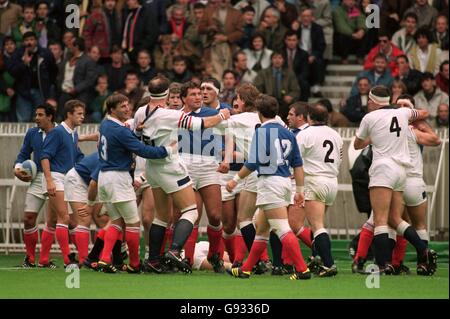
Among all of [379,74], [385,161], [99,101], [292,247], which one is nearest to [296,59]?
[379,74]

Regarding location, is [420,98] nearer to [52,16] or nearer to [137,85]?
[137,85]

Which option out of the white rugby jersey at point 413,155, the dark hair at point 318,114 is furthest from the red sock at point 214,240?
the white rugby jersey at point 413,155

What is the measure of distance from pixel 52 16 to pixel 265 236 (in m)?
11.3

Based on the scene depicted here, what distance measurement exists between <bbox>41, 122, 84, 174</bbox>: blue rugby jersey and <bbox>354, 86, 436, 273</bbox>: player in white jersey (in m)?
3.78

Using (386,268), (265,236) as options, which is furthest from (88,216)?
(386,268)

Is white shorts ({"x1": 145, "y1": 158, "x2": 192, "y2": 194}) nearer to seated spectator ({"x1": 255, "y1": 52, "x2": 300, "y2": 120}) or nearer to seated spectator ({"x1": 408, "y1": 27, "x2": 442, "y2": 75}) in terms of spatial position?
seated spectator ({"x1": 255, "y1": 52, "x2": 300, "y2": 120})

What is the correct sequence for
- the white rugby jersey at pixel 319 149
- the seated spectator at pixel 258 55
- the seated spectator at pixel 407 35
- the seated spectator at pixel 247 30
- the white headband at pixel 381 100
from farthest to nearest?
1. the seated spectator at pixel 247 30
2. the seated spectator at pixel 258 55
3. the seated spectator at pixel 407 35
4. the white rugby jersey at pixel 319 149
5. the white headband at pixel 381 100

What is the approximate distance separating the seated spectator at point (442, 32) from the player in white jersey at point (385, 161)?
804 cm

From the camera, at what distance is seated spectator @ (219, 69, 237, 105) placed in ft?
71.5

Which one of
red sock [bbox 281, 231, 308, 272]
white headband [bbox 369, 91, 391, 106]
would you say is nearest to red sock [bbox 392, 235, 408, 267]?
white headband [bbox 369, 91, 391, 106]

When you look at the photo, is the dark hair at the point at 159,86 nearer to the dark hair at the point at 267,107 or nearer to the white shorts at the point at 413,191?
the dark hair at the point at 267,107

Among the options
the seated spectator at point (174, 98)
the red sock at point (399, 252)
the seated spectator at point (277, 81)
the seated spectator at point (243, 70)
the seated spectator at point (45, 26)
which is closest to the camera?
the red sock at point (399, 252)

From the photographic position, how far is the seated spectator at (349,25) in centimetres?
2472

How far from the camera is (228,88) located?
22062 millimetres
